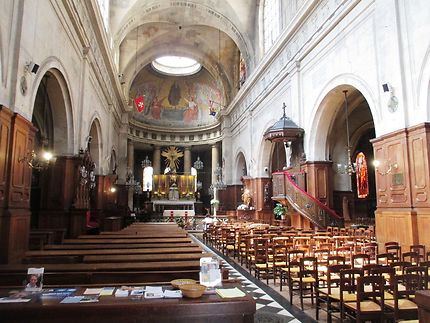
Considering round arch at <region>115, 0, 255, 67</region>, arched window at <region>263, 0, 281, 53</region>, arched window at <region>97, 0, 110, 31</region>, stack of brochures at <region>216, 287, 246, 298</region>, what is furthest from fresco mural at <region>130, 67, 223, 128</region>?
stack of brochures at <region>216, 287, 246, 298</region>

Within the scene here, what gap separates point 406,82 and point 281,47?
8.14 metres

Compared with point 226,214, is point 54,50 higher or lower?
higher

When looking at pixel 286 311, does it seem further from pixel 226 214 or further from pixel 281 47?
pixel 226 214

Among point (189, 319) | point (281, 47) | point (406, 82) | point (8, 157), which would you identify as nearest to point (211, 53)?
point (281, 47)

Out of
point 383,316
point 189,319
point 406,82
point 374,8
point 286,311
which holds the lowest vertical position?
point 286,311

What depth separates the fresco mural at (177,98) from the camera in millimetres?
29984

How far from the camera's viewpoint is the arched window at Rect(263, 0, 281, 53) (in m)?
16.7

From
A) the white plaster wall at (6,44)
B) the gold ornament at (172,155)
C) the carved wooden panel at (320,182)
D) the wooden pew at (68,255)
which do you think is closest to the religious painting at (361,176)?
the carved wooden panel at (320,182)

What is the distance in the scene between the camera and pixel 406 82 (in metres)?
8.07

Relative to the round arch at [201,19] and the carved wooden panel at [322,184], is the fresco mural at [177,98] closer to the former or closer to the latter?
the round arch at [201,19]

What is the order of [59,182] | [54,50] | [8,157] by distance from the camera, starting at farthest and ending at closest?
[59,182], [54,50], [8,157]

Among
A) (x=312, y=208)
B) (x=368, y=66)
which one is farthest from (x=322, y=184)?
(x=368, y=66)

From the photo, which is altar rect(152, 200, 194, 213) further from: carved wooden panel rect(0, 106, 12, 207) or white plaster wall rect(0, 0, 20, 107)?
white plaster wall rect(0, 0, 20, 107)

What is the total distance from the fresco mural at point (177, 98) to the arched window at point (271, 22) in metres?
11.0
